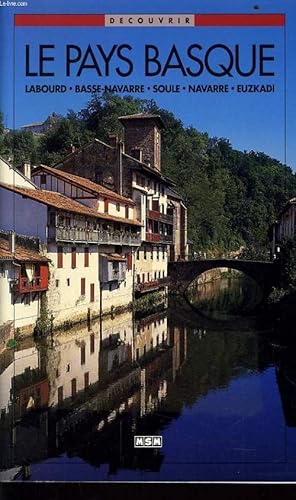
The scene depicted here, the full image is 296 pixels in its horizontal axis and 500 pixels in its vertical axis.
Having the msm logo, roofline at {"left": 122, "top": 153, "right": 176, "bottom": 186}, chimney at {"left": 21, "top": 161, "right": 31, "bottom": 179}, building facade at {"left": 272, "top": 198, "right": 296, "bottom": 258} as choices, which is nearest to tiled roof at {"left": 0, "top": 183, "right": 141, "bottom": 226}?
chimney at {"left": 21, "top": 161, "right": 31, "bottom": 179}

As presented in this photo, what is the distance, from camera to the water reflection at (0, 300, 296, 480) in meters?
3.20

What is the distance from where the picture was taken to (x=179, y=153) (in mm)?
4387

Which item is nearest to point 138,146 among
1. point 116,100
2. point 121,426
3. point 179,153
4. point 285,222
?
point 179,153

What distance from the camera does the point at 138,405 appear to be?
4.01 meters

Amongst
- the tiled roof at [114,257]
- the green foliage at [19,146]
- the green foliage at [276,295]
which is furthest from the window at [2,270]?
the green foliage at [276,295]

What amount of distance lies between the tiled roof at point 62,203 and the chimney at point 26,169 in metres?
0.13

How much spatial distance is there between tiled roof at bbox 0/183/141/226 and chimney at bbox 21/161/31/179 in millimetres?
127

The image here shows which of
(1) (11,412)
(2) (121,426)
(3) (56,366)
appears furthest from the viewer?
(3) (56,366)

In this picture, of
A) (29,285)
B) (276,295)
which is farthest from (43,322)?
(276,295)

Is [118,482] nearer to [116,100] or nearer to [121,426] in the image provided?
[121,426]

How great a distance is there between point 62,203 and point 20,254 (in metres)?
0.74

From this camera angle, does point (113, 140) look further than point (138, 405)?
Yes

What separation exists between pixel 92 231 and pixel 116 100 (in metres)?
1.81

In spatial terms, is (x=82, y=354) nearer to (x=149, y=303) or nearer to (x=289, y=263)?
(x=149, y=303)
